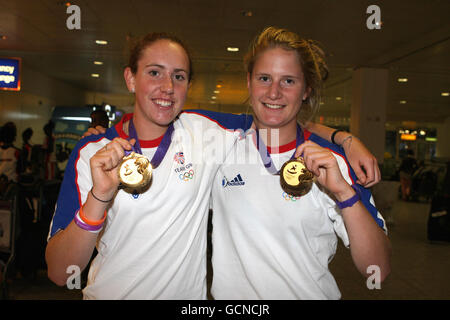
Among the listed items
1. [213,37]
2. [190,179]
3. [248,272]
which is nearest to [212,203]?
[190,179]

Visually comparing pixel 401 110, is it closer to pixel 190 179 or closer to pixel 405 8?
pixel 405 8

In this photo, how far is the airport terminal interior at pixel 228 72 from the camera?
457 cm

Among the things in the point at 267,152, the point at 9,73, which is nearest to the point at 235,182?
the point at 267,152

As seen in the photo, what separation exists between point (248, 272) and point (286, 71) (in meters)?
0.98

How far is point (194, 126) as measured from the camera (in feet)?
6.42

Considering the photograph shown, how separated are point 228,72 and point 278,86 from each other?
35.0 feet

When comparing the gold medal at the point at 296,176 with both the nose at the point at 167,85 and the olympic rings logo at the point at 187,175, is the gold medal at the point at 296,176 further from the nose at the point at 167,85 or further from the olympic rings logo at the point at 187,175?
the nose at the point at 167,85

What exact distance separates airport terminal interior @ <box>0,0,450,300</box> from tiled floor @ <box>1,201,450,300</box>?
0.02 m

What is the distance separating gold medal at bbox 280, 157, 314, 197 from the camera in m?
1.61

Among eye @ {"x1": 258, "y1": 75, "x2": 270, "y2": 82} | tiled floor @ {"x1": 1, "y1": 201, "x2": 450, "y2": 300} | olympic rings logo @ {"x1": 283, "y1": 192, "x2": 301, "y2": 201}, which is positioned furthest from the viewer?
tiled floor @ {"x1": 1, "y1": 201, "x2": 450, "y2": 300}

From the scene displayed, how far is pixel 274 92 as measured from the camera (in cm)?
174

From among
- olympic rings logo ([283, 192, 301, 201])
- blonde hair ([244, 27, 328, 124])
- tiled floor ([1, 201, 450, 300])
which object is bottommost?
tiled floor ([1, 201, 450, 300])

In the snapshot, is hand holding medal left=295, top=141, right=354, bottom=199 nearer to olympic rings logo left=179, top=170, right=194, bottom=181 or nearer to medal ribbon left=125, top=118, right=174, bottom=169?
olympic rings logo left=179, top=170, right=194, bottom=181

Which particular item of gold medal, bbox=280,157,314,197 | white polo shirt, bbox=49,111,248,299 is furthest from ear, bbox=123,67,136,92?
gold medal, bbox=280,157,314,197
